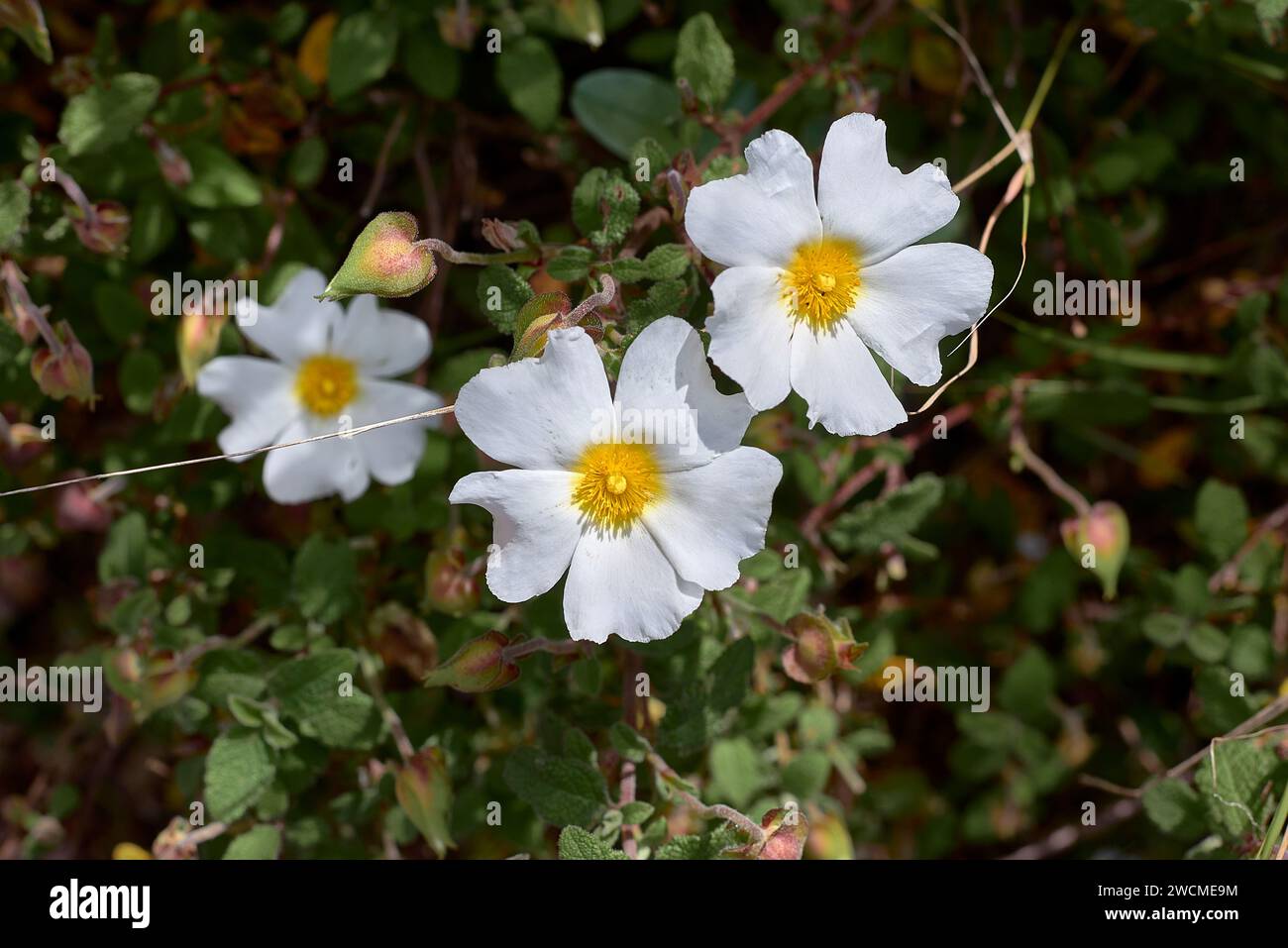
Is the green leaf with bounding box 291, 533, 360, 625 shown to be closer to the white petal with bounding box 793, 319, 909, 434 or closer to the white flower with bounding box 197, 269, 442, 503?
the white flower with bounding box 197, 269, 442, 503

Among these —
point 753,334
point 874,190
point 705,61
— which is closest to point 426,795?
point 753,334

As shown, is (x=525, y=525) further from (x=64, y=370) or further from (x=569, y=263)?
(x=64, y=370)

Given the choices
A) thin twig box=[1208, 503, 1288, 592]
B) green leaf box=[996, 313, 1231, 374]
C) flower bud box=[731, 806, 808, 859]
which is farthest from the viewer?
green leaf box=[996, 313, 1231, 374]

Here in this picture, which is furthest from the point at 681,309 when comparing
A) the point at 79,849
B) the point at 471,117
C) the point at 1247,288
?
the point at 79,849

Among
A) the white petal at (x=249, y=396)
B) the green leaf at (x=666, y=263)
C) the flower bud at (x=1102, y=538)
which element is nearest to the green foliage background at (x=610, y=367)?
the green leaf at (x=666, y=263)

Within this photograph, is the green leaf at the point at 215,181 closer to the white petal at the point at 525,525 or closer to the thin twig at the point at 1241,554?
the white petal at the point at 525,525

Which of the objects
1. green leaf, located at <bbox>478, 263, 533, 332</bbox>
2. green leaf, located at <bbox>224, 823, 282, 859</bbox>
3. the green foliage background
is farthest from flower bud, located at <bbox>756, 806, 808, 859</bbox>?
green leaf, located at <bbox>224, 823, 282, 859</bbox>

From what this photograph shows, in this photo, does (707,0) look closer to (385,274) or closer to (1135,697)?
(385,274)
